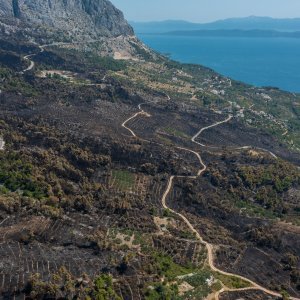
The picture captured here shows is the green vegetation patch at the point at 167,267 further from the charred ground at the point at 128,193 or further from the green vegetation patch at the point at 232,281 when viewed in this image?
the green vegetation patch at the point at 232,281

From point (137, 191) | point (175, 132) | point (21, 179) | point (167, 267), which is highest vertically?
point (21, 179)

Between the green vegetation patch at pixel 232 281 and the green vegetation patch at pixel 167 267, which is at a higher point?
the green vegetation patch at pixel 167 267

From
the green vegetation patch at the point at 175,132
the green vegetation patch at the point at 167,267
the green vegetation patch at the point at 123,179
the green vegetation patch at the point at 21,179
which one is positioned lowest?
the green vegetation patch at the point at 175,132

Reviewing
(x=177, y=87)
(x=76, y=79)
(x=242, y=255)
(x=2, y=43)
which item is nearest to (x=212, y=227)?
(x=242, y=255)

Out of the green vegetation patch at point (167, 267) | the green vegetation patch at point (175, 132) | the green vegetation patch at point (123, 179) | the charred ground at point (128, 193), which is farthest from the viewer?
the green vegetation patch at point (175, 132)

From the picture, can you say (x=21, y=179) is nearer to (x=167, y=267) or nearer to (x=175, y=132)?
(x=167, y=267)

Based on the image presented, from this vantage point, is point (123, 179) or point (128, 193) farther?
point (123, 179)

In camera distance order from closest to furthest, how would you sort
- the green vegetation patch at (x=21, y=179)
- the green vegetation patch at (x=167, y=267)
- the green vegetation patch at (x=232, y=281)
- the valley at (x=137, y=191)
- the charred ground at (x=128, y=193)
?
the charred ground at (x=128, y=193) → the valley at (x=137, y=191) → the green vegetation patch at (x=167, y=267) → the green vegetation patch at (x=232, y=281) → the green vegetation patch at (x=21, y=179)

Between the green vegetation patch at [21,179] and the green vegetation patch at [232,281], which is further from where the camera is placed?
the green vegetation patch at [21,179]

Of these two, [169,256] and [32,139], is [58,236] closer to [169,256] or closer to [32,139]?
[169,256]

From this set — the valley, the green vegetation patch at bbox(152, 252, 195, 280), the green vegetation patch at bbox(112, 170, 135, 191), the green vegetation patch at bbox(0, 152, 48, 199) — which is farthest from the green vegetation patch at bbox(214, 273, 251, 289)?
the green vegetation patch at bbox(0, 152, 48, 199)

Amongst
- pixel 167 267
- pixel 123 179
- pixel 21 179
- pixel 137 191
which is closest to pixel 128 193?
pixel 137 191

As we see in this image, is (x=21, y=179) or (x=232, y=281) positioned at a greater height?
(x=21, y=179)

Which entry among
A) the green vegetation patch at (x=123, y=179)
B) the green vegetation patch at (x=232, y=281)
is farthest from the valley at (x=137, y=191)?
the green vegetation patch at (x=123, y=179)
